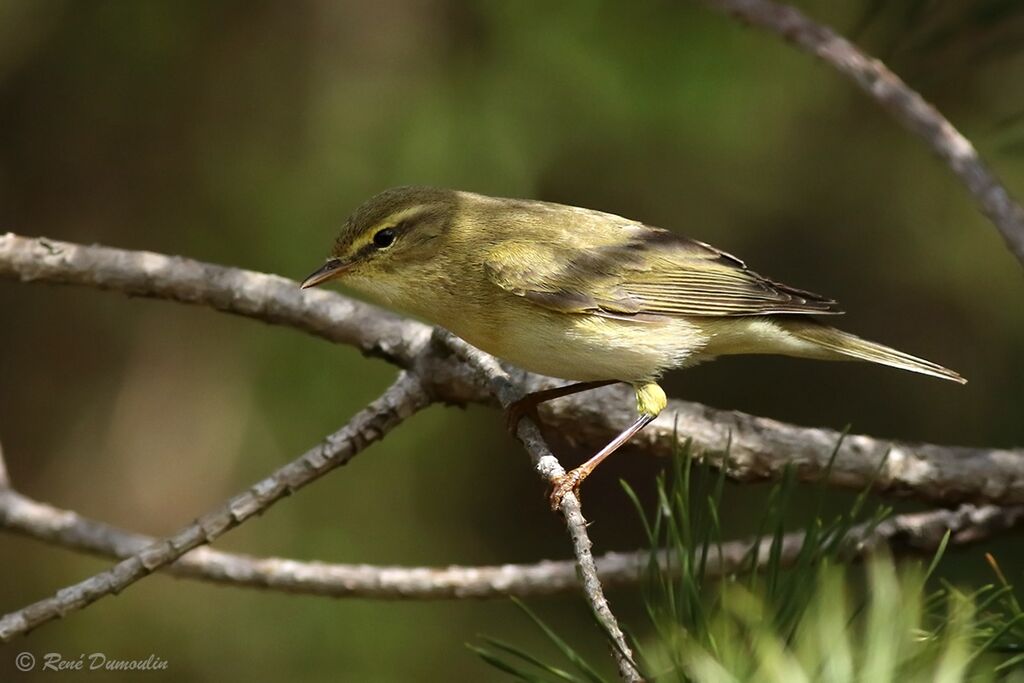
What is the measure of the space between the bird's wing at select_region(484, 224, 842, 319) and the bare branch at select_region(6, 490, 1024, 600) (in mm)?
688

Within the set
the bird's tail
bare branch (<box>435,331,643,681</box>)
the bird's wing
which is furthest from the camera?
the bird's tail

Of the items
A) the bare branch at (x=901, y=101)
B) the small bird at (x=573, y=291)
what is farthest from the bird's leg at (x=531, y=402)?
the bare branch at (x=901, y=101)

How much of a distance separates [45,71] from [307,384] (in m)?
1.42

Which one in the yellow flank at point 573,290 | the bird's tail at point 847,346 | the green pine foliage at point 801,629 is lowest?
the green pine foliage at point 801,629

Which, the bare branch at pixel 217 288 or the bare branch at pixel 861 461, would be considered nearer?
the bare branch at pixel 861 461

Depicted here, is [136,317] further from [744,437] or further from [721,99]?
[744,437]

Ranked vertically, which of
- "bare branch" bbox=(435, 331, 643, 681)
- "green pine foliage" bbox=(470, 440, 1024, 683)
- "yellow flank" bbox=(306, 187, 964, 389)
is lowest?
"green pine foliage" bbox=(470, 440, 1024, 683)

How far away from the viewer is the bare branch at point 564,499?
168 centimetres

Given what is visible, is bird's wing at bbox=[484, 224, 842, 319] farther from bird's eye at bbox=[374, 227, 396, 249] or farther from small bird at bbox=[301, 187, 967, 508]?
bird's eye at bbox=[374, 227, 396, 249]

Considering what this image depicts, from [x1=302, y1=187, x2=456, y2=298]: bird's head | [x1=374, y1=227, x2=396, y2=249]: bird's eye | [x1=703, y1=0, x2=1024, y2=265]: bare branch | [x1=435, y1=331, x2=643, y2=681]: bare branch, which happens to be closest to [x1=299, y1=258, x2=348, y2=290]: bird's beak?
[x1=302, y1=187, x2=456, y2=298]: bird's head

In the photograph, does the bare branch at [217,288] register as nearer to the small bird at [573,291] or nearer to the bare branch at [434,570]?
the small bird at [573,291]

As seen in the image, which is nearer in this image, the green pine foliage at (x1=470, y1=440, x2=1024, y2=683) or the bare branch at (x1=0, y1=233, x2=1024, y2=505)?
the green pine foliage at (x1=470, y1=440, x2=1024, y2=683)

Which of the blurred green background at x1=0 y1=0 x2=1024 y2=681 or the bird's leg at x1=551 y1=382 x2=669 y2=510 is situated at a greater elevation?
the blurred green background at x1=0 y1=0 x2=1024 y2=681

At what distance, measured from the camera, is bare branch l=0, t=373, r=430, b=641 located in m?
2.29
